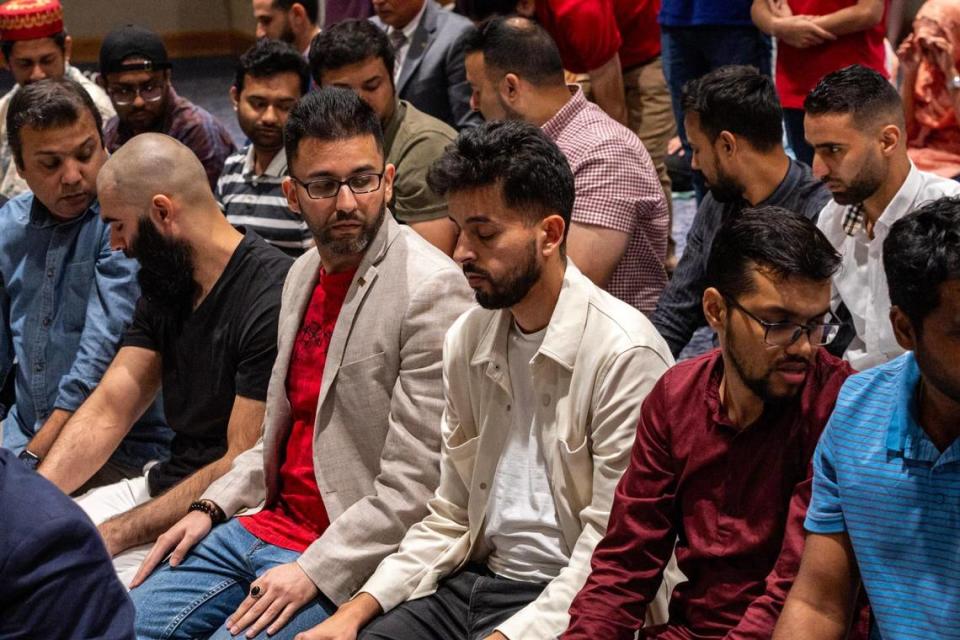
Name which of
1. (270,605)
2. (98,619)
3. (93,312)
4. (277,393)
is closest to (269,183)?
(93,312)

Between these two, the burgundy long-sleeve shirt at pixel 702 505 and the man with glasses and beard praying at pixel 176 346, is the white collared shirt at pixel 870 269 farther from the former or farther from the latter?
the man with glasses and beard praying at pixel 176 346

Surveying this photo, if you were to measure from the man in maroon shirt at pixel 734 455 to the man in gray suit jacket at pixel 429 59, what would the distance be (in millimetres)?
2324

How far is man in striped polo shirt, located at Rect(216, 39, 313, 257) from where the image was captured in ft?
12.0

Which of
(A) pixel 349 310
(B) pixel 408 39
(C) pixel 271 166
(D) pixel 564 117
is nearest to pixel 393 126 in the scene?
(C) pixel 271 166

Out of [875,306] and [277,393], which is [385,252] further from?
[875,306]

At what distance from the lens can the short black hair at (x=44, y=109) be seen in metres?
3.22

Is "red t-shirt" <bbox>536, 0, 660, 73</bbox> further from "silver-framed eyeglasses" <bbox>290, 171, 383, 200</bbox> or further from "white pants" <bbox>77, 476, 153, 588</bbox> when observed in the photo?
"white pants" <bbox>77, 476, 153, 588</bbox>

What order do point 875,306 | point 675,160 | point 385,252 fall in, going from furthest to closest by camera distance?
point 675,160, point 875,306, point 385,252

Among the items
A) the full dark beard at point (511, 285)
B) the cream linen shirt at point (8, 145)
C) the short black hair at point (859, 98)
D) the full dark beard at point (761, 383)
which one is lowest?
the cream linen shirt at point (8, 145)

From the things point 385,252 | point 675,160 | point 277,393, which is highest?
point 385,252

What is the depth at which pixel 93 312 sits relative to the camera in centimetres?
313

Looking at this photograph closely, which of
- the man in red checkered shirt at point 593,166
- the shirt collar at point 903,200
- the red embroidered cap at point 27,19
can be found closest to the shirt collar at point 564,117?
the man in red checkered shirt at point 593,166

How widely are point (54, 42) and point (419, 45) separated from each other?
4.93 feet

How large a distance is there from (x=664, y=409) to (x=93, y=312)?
170 centimetres
